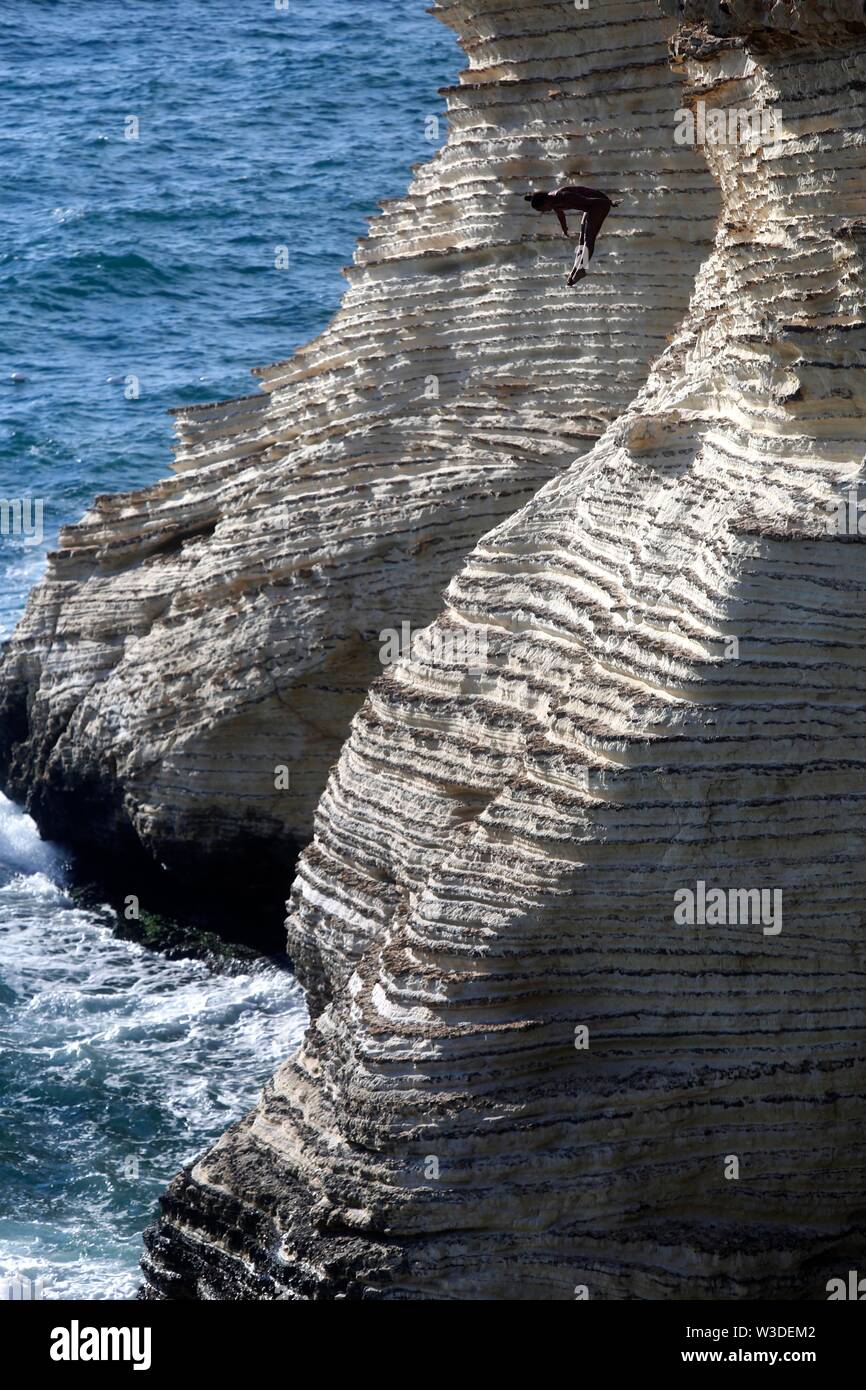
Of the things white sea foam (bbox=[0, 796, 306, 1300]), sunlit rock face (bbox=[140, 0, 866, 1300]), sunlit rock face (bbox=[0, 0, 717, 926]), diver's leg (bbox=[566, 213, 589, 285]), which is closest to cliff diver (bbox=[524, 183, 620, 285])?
diver's leg (bbox=[566, 213, 589, 285])

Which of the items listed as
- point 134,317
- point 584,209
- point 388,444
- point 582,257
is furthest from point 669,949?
point 134,317

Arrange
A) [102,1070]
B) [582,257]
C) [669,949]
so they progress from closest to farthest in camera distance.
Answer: [669,949] → [582,257] → [102,1070]

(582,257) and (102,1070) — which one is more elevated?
(582,257)

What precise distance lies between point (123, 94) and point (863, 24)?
2930 cm

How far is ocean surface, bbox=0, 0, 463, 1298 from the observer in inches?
671

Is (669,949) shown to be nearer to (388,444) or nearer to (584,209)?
(584,209)

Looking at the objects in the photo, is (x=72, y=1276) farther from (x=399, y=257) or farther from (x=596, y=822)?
(x=399, y=257)

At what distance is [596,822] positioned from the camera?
504 inches

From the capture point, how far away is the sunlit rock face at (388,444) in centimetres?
1838

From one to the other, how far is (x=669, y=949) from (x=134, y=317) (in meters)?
22.4

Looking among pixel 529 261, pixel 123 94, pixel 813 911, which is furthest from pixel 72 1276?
pixel 123 94

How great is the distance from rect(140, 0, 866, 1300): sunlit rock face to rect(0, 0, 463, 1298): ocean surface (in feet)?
10.2

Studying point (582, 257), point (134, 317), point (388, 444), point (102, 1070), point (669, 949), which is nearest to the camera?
point (669, 949)

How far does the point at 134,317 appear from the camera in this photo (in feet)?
108
